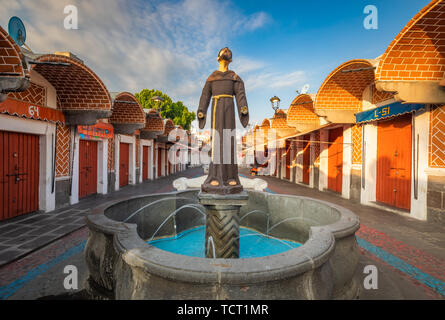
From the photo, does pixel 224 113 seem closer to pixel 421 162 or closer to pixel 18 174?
pixel 421 162

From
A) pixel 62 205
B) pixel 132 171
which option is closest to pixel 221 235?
pixel 62 205

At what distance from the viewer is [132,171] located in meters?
13.4

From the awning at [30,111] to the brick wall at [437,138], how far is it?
437 inches

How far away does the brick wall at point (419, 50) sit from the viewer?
4.48 meters

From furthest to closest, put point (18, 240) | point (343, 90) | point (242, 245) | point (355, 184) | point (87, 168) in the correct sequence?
point (87, 168) < point (355, 184) < point (343, 90) < point (18, 240) < point (242, 245)

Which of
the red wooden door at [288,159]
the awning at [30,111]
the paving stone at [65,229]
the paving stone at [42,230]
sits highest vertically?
the awning at [30,111]

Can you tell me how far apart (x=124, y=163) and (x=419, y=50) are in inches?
529

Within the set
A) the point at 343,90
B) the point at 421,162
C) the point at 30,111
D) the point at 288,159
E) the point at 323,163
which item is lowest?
the point at 323,163

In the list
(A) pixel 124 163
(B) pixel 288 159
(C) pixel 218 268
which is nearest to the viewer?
(C) pixel 218 268

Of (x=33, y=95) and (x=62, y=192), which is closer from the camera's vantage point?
(x=33, y=95)

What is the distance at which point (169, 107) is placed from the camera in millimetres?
26734

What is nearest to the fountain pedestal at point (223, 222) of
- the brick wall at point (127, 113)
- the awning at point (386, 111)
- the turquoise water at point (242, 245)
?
the turquoise water at point (242, 245)

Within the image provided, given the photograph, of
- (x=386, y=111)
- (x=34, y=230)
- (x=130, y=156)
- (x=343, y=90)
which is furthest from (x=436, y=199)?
(x=130, y=156)

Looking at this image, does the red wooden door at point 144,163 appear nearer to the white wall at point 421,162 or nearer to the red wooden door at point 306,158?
the red wooden door at point 306,158
